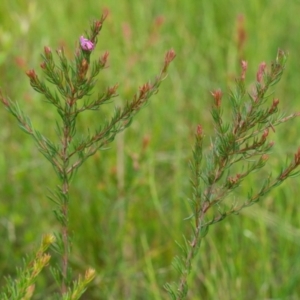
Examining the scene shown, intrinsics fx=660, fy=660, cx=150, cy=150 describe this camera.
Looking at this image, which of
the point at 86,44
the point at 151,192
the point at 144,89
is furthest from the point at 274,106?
the point at 151,192

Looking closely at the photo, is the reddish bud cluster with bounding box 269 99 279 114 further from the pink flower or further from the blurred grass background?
the blurred grass background

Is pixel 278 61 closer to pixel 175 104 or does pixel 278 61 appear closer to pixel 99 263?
pixel 99 263

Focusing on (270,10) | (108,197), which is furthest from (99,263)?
(270,10)

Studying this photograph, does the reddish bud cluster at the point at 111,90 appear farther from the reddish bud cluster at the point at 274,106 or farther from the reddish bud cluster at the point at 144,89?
the reddish bud cluster at the point at 274,106

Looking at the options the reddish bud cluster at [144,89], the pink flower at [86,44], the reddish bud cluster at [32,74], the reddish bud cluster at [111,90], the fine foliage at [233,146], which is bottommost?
the fine foliage at [233,146]

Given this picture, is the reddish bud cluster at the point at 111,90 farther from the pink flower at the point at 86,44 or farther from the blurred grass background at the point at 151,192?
the blurred grass background at the point at 151,192

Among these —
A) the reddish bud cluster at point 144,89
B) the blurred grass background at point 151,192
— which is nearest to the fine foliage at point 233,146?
the reddish bud cluster at point 144,89

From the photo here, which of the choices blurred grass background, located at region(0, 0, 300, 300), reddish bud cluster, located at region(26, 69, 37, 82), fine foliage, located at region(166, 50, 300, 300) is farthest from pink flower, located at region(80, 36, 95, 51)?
blurred grass background, located at region(0, 0, 300, 300)

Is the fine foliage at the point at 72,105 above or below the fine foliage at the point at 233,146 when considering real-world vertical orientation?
above

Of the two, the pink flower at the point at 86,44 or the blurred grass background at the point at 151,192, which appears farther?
the blurred grass background at the point at 151,192
